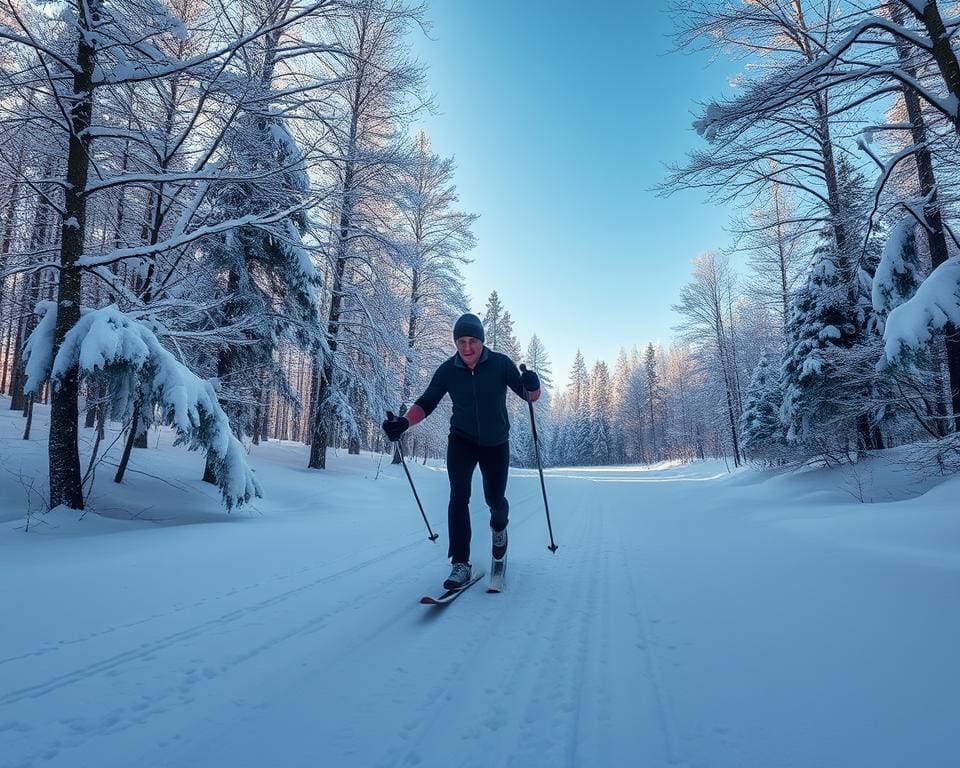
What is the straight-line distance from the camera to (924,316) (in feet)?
13.7

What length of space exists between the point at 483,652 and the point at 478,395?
73.7 inches

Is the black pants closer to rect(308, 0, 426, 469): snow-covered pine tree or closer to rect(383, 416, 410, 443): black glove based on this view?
rect(383, 416, 410, 443): black glove

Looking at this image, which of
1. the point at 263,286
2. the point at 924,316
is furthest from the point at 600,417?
the point at 924,316

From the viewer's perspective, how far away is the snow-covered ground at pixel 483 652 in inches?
56.5

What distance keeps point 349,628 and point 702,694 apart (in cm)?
174

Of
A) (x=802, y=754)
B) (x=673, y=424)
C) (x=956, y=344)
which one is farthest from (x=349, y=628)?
(x=673, y=424)

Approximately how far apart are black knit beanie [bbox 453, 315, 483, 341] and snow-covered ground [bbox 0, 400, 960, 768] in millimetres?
1955

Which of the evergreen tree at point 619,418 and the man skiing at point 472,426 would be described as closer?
the man skiing at point 472,426

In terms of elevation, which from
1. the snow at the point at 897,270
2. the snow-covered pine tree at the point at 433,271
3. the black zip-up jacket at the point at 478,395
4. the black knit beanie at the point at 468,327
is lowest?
the black zip-up jacket at the point at 478,395

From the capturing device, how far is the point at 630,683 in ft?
6.05

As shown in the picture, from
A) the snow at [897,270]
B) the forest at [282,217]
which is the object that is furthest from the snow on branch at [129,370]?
the snow at [897,270]

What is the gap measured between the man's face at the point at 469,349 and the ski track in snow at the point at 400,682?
1765 millimetres

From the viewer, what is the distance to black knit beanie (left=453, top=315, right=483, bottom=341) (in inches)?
141

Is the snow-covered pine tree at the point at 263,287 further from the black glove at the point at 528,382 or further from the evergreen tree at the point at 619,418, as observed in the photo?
the evergreen tree at the point at 619,418
